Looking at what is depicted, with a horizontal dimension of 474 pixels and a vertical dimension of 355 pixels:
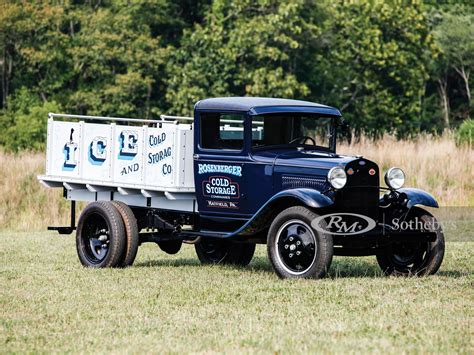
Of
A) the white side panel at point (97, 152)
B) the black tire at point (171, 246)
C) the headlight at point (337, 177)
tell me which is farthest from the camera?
the black tire at point (171, 246)

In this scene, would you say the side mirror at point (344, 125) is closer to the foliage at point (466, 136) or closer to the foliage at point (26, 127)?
the foliage at point (466, 136)

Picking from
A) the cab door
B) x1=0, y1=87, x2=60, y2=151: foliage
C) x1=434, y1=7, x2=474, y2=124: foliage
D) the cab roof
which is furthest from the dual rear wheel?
x1=434, y1=7, x2=474, y2=124: foliage

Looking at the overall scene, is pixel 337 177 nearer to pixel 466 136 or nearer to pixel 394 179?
pixel 394 179

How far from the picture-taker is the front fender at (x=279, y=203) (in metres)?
12.9

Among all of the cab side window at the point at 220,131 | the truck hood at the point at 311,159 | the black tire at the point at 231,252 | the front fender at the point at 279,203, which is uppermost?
the cab side window at the point at 220,131

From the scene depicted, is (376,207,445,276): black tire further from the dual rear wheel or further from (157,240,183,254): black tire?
the dual rear wheel

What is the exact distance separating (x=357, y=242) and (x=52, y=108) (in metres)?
35.1

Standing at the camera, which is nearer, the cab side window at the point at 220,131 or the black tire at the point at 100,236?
the cab side window at the point at 220,131

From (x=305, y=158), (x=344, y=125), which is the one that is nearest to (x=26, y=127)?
(x=344, y=125)

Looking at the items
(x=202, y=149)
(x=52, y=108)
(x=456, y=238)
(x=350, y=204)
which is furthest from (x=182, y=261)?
(x=52, y=108)

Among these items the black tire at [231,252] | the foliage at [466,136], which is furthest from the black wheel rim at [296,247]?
the foliage at [466,136]

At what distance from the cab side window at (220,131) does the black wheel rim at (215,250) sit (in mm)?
1723

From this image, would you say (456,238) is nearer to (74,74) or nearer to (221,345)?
(221,345)

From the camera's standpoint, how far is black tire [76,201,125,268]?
48.3 ft
